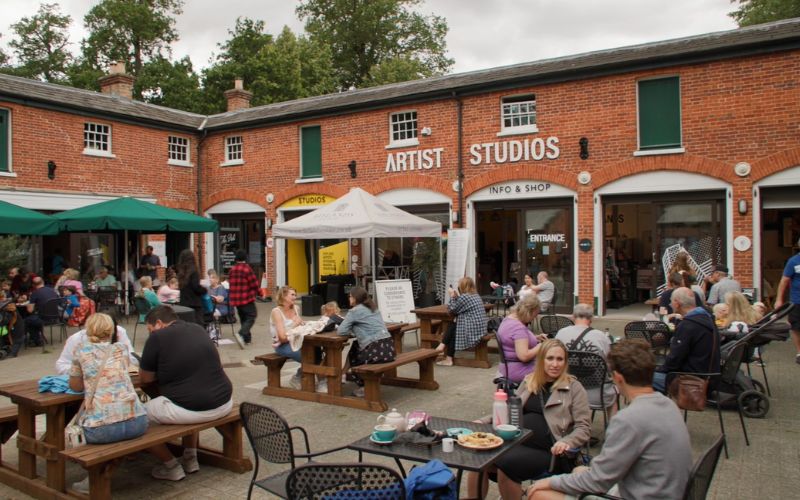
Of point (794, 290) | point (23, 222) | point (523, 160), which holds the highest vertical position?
point (523, 160)

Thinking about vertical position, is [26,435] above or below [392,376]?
above

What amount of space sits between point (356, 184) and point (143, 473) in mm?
13808

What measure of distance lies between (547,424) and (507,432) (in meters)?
0.51

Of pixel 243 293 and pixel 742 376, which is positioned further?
pixel 243 293

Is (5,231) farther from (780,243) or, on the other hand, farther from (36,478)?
(780,243)

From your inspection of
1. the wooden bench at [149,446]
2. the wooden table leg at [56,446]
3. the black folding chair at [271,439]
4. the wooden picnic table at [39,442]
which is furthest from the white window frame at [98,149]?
the black folding chair at [271,439]

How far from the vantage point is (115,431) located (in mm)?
4559

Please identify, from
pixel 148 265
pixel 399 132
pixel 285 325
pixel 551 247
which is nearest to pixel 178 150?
pixel 148 265

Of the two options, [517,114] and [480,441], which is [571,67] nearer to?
[517,114]

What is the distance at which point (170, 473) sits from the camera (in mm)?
5176

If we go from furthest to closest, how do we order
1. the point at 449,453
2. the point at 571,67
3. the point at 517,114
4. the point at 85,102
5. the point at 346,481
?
1. the point at 85,102
2. the point at 517,114
3. the point at 571,67
4. the point at 449,453
5. the point at 346,481

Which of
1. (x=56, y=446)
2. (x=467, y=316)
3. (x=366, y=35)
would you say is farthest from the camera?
(x=366, y=35)

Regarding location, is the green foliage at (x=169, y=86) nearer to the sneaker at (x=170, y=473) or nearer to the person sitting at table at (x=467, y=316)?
the person sitting at table at (x=467, y=316)

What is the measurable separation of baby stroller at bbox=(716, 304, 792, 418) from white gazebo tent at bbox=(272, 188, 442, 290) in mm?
6901
